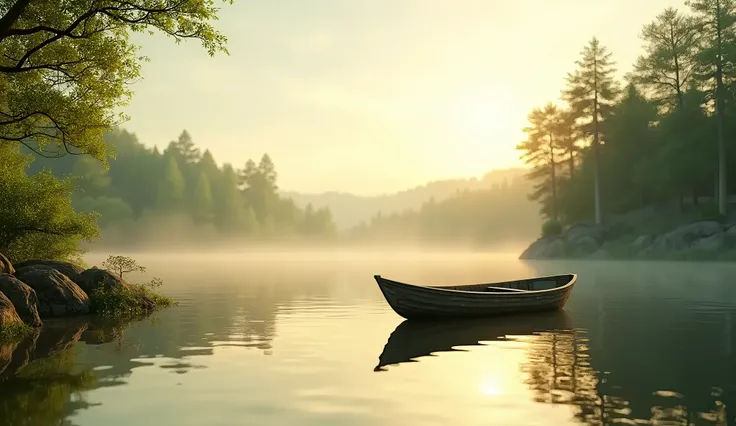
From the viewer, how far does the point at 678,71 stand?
7138cm

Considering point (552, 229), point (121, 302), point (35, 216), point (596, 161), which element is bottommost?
point (121, 302)

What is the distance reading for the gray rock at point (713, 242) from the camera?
60.0m

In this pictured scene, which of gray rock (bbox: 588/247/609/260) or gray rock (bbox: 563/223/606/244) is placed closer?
gray rock (bbox: 588/247/609/260)

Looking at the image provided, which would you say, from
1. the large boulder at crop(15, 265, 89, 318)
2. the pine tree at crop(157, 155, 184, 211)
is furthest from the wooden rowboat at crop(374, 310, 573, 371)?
the pine tree at crop(157, 155, 184, 211)

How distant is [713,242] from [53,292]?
55.5 meters

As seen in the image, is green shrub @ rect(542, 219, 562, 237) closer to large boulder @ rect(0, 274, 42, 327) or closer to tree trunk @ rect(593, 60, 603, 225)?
tree trunk @ rect(593, 60, 603, 225)

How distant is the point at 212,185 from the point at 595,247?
111m

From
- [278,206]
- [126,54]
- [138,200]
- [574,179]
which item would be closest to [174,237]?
[138,200]

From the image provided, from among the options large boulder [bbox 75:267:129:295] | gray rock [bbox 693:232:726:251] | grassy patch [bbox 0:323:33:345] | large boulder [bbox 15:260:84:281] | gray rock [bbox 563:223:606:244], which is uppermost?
gray rock [bbox 563:223:606:244]

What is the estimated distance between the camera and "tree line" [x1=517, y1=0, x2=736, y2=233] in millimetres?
64250

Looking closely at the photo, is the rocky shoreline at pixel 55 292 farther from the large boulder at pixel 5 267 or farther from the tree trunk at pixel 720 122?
the tree trunk at pixel 720 122

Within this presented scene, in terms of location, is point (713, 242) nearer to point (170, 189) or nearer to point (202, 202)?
point (170, 189)

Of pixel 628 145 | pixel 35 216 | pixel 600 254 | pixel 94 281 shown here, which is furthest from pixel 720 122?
pixel 35 216

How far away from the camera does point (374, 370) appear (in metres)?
14.6
